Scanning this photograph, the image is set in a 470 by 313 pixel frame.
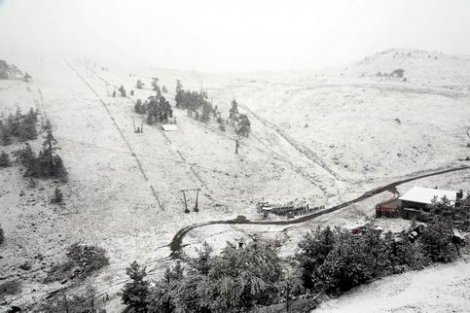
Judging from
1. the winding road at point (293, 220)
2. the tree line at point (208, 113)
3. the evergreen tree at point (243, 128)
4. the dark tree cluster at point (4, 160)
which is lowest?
the winding road at point (293, 220)

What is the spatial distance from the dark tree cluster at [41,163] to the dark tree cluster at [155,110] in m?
19.4

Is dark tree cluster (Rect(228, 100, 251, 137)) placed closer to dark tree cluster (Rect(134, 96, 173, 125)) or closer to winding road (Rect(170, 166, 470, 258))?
dark tree cluster (Rect(134, 96, 173, 125))

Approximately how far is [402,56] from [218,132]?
72.4 m

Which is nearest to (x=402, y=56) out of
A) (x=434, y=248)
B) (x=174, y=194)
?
(x=174, y=194)

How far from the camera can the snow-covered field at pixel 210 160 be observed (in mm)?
35781

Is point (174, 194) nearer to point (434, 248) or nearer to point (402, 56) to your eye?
point (434, 248)

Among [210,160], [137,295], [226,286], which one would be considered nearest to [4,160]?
[210,160]

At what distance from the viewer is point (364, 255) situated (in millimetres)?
22500

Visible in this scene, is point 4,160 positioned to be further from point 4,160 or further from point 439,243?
point 439,243

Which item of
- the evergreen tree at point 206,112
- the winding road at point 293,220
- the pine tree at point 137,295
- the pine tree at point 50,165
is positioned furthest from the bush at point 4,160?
the evergreen tree at point 206,112

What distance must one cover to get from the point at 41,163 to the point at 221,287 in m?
31.9

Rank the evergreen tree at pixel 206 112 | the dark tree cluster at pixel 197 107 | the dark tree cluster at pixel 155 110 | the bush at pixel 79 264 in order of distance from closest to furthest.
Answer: the bush at pixel 79 264
the dark tree cluster at pixel 155 110
the evergreen tree at pixel 206 112
the dark tree cluster at pixel 197 107

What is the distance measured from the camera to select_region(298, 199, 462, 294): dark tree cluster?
72.1 ft

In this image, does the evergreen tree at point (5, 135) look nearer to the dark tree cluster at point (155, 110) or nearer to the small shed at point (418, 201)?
the dark tree cluster at point (155, 110)
